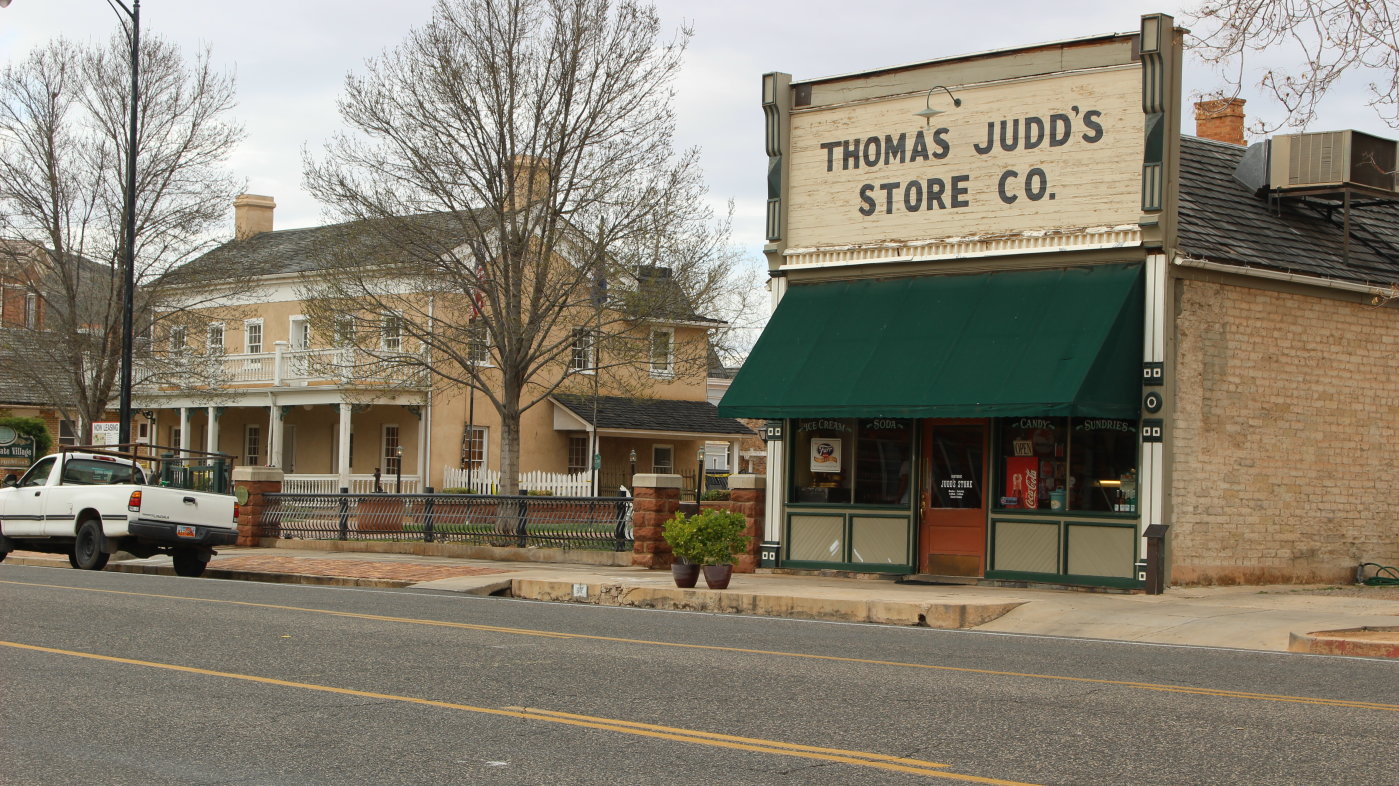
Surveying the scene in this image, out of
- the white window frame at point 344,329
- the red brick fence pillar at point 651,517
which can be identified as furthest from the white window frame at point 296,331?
the red brick fence pillar at point 651,517

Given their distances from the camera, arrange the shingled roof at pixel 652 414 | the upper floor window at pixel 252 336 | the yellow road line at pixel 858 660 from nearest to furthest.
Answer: the yellow road line at pixel 858 660
the shingled roof at pixel 652 414
the upper floor window at pixel 252 336

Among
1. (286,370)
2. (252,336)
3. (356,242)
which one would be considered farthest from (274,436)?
(356,242)

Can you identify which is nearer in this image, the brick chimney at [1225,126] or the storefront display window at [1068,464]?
the storefront display window at [1068,464]

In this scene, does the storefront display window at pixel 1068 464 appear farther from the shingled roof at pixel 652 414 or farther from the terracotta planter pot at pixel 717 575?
the shingled roof at pixel 652 414

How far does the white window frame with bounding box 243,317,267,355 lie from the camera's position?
43500 mm

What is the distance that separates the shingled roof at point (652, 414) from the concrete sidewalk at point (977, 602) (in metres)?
18.7

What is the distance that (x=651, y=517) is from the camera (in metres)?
22.0

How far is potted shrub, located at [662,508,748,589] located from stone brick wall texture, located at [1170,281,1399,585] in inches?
209

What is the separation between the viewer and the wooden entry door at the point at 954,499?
1925cm

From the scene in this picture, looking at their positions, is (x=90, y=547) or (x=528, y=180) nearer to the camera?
(x=90, y=547)

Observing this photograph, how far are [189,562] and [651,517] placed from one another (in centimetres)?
699

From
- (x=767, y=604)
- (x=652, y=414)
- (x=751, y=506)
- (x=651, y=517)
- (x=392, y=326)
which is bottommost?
(x=767, y=604)

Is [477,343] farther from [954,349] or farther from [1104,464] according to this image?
[1104,464]

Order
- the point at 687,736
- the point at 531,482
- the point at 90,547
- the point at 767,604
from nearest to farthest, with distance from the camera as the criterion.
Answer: the point at 687,736 < the point at 767,604 < the point at 90,547 < the point at 531,482
